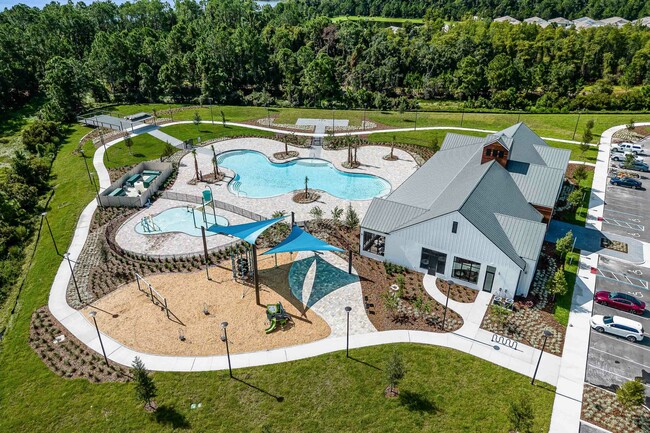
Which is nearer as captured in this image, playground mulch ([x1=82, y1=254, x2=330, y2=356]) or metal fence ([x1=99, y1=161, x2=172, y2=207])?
playground mulch ([x1=82, y1=254, x2=330, y2=356])

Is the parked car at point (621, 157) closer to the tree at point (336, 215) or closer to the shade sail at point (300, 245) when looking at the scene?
the tree at point (336, 215)

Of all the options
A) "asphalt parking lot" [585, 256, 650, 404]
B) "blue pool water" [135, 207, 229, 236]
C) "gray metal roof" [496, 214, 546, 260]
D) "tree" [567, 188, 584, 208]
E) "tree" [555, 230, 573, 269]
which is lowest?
"asphalt parking lot" [585, 256, 650, 404]

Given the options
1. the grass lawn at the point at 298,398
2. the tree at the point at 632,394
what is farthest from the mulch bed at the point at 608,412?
the grass lawn at the point at 298,398

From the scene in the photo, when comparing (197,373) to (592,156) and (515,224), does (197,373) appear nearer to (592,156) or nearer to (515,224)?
(515,224)

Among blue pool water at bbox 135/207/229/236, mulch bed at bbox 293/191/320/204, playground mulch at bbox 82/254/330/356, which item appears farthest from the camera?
mulch bed at bbox 293/191/320/204

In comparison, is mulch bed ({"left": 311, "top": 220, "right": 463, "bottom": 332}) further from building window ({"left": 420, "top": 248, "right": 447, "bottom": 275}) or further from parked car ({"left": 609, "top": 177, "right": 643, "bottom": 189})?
parked car ({"left": 609, "top": 177, "right": 643, "bottom": 189})

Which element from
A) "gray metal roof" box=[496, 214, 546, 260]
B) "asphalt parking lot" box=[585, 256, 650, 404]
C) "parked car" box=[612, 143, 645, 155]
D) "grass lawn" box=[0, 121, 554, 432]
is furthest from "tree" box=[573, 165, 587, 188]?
"grass lawn" box=[0, 121, 554, 432]
